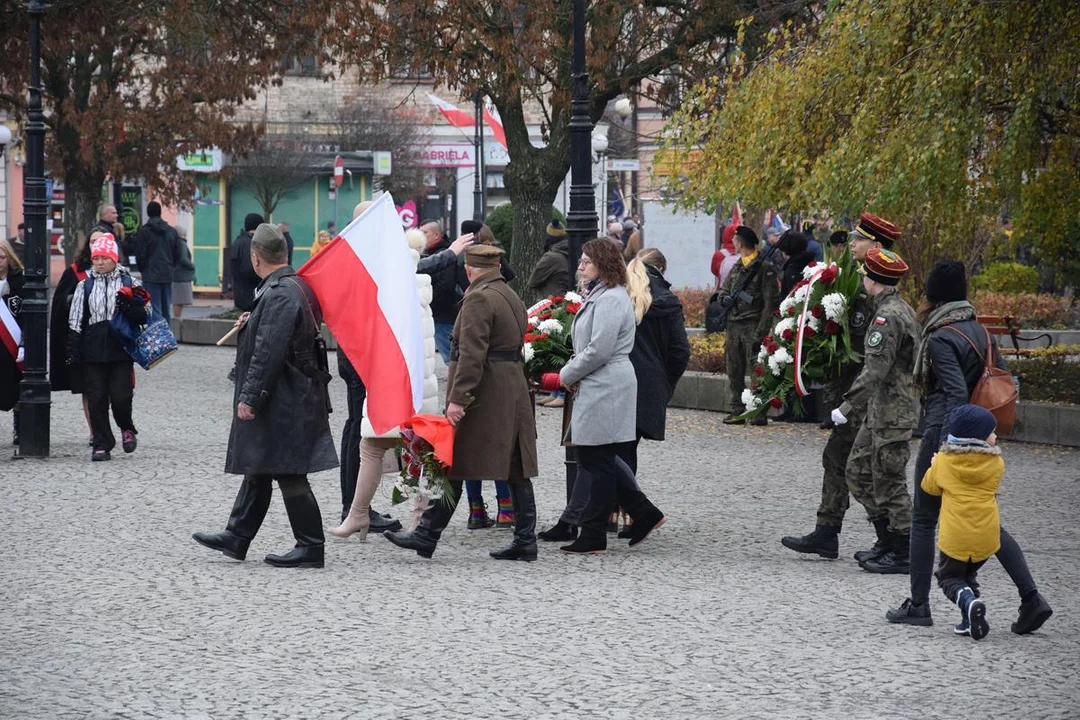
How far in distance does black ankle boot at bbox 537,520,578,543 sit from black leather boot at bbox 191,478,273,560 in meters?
1.76

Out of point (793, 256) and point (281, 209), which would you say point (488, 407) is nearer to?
point (793, 256)

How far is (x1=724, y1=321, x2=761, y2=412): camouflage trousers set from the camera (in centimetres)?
1588

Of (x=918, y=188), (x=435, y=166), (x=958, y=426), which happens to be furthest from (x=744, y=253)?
(x=435, y=166)

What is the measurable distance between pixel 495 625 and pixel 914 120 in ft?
26.6

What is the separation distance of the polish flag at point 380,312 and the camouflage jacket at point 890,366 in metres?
2.43

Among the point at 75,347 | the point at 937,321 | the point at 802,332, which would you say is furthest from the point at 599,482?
the point at 75,347

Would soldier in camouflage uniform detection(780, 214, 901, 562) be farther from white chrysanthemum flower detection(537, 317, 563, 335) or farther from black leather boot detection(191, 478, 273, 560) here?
black leather boot detection(191, 478, 273, 560)

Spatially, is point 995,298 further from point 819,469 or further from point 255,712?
point 255,712

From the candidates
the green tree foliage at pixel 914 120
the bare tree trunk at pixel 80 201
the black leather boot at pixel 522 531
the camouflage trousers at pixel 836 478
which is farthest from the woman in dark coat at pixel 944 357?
the bare tree trunk at pixel 80 201

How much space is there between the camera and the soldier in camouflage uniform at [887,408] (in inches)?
344

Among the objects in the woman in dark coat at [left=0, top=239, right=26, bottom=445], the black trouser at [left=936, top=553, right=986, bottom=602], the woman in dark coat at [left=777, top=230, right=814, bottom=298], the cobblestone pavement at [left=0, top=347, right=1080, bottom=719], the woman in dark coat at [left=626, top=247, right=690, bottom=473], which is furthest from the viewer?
the woman in dark coat at [left=777, top=230, right=814, bottom=298]

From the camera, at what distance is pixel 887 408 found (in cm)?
886

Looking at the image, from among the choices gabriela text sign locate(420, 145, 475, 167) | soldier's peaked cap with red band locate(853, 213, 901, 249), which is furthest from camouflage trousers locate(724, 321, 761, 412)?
gabriela text sign locate(420, 145, 475, 167)

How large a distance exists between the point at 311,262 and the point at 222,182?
3800cm
